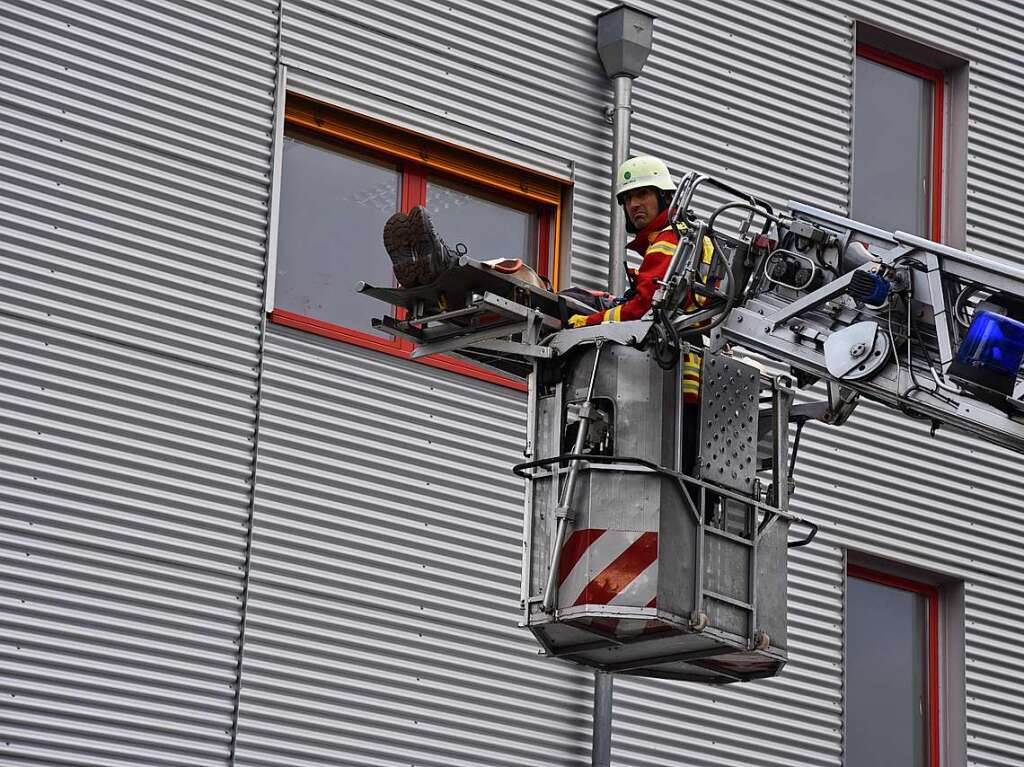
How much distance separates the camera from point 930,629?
60.8 ft

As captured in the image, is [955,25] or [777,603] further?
[955,25]

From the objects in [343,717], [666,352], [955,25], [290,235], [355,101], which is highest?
[955,25]

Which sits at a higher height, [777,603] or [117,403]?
[117,403]

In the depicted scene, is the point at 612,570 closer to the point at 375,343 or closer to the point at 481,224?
the point at 375,343

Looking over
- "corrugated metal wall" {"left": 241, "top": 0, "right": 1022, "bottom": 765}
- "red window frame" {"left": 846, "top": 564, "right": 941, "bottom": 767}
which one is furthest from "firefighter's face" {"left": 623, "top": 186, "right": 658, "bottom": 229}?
"red window frame" {"left": 846, "top": 564, "right": 941, "bottom": 767}

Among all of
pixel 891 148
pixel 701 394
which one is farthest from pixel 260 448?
pixel 891 148

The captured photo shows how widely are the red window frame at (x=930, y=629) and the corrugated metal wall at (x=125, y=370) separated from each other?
246 inches

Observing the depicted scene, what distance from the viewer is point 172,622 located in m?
13.7

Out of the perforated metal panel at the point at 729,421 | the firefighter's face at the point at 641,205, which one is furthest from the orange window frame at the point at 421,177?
the perforated metal panel at the point at 729,421

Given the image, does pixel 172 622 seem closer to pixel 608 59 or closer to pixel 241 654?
pixel 241 654

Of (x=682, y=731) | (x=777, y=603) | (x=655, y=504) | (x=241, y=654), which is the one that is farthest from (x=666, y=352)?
(x=682, y=731)

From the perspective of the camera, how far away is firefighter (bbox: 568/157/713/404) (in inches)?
477

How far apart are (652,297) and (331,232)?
165 inches

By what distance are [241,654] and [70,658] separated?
1.19m
